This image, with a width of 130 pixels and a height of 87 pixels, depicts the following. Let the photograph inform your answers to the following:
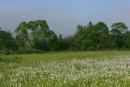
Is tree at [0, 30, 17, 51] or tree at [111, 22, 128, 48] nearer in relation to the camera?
tree at [0, 30, 17, 51]

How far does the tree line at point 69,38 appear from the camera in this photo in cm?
6994

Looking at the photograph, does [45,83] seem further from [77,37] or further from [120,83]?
[77,37]

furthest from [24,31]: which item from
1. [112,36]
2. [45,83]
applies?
[45,83]

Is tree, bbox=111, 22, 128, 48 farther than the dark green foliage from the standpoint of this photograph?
Yes

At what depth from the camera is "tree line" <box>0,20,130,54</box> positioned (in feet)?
229

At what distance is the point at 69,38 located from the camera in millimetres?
76000

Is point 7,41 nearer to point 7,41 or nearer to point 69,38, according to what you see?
point 7,41

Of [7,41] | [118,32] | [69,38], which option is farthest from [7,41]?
[118,32]

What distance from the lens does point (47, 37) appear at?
74.3m

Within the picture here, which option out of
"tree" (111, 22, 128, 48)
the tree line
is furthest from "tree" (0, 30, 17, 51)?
"tree" (111, 22, 128, 48)

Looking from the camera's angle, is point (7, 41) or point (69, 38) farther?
point (69, 38)

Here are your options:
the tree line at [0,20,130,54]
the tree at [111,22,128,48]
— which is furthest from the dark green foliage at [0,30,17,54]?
the tree at [111,22,128,48]

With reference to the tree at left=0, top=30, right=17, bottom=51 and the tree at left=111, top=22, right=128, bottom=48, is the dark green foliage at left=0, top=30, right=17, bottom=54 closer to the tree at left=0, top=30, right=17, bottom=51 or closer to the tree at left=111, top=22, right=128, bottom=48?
the tree at left=0, top=30, right=17, bottom=51

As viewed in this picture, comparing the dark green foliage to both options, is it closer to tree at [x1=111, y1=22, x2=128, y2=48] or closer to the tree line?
the tree line
